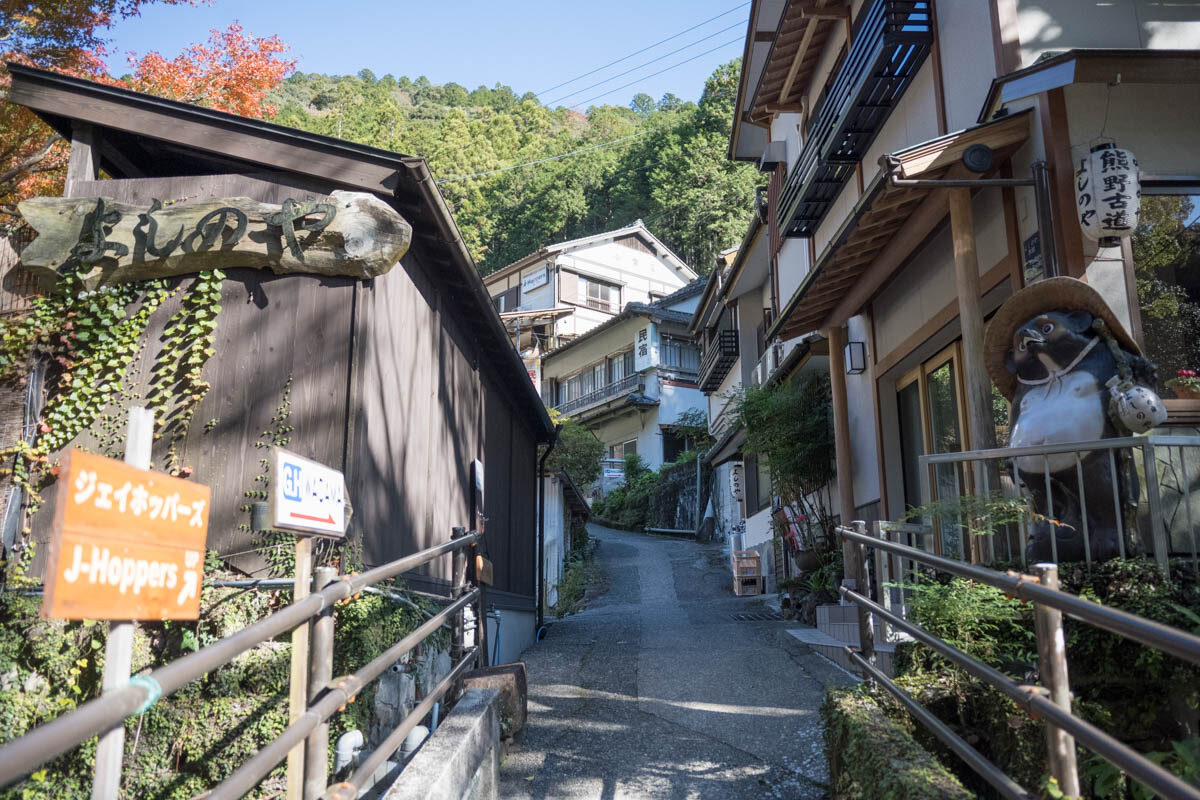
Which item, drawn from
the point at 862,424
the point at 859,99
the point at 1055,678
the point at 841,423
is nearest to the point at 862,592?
the point at 1055,678

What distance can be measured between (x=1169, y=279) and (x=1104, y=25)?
1.93 meters

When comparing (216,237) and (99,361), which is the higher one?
(216,237)

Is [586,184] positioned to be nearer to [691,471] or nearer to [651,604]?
[691,471]

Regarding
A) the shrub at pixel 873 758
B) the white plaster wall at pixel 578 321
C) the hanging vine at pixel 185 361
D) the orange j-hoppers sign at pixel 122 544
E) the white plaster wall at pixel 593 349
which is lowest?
the shrub at pixel 873 758

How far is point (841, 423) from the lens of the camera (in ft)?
33.6

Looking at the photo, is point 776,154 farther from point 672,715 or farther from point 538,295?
point 538,295

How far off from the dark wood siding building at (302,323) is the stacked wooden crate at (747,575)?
894cm

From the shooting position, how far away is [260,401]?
6.24 metres

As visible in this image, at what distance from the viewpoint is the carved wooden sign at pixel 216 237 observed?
627cm

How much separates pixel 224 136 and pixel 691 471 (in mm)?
23071

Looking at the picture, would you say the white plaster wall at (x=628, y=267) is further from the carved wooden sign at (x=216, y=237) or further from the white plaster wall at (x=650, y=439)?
the carved wooden sign at (x=216, y=237)

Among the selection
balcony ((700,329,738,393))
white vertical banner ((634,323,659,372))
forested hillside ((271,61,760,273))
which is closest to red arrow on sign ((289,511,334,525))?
balcony ((700,329,738,393))

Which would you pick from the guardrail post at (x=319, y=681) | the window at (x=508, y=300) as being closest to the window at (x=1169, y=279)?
the guardrail post at (x=319, y=681)

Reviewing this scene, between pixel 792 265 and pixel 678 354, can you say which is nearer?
pixel 792 265
